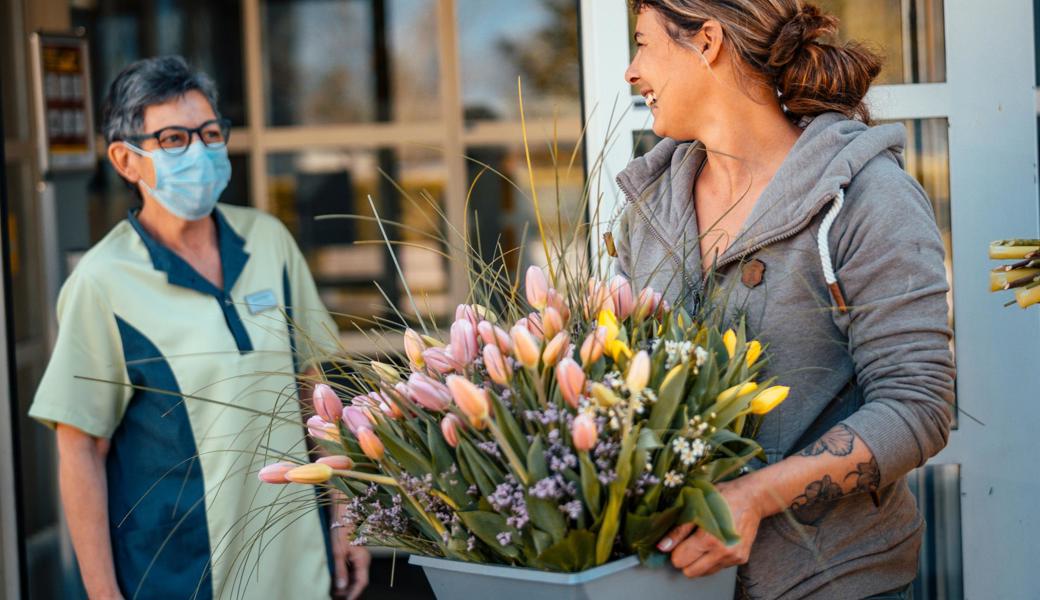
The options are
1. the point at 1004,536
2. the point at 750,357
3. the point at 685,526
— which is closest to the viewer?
the point at 685,526

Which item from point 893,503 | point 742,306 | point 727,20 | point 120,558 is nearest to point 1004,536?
point 893,503

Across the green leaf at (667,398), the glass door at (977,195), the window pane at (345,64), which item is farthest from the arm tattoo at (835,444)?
the window pane at (345,64)

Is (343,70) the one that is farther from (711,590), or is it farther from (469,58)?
(711,590)

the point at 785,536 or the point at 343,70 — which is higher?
the point at 343,70

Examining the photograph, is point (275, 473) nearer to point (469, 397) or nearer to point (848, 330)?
point (469, 397)

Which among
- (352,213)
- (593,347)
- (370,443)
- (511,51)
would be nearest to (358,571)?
(370,443)

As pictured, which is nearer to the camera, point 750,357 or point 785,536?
point 750,357

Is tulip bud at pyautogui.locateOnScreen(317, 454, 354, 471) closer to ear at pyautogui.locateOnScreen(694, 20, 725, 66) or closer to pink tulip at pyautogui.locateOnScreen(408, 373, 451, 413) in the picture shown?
pink tulip at pyautogui.locateOnScreen(408, 373, 451, 413)

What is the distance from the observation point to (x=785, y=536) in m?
1.43

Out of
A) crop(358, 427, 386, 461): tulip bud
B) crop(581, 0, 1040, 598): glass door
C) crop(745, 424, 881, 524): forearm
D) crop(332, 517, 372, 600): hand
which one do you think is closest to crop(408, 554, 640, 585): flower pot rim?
crop(358, 427, 386, 461): tulip bud

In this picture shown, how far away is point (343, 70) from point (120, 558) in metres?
4.46

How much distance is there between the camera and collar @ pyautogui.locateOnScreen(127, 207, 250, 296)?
2.35 meters

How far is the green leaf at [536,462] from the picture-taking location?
1.11 meters

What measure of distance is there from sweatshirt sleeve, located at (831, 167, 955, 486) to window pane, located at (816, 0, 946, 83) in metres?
0.85
